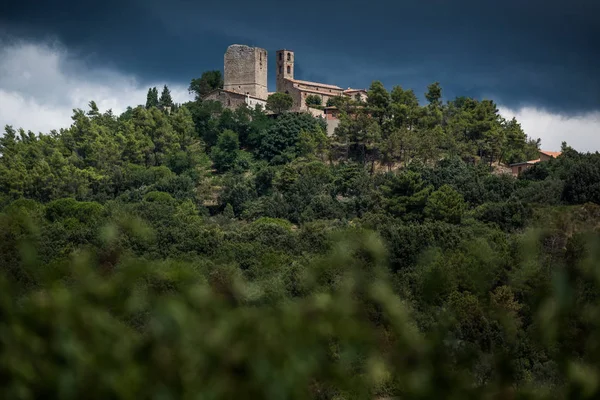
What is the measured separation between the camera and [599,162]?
133 feet

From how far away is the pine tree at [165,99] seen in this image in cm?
6562

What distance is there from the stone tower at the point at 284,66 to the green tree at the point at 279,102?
683 centimetres

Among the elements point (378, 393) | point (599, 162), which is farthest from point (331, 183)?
point (378, 393)

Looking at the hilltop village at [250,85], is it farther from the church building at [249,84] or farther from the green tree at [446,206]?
the green tree at [446,206]

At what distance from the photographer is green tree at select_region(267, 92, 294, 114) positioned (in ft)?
195

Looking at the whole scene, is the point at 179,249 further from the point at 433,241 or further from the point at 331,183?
the point at 331,183

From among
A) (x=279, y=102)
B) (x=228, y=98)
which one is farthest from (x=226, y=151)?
(x=228, y=98)

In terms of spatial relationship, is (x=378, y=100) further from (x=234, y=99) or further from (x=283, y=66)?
(x=283, y=66)

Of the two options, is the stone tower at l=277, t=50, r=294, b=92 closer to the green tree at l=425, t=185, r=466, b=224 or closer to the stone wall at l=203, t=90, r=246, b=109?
the stone wall at l=203, t=90, r=246, b=109

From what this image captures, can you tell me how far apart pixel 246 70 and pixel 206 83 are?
4.61m

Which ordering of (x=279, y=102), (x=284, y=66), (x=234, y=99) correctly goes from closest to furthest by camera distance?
(x=279, y=102), (x=234, y=99), (x=284, y=66)

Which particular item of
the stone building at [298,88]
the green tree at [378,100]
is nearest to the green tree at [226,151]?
the stone building at [298,88]

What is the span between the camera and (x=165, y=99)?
6600 centimetres

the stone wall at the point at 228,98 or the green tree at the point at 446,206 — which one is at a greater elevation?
the stone wall at the point at 228,98
